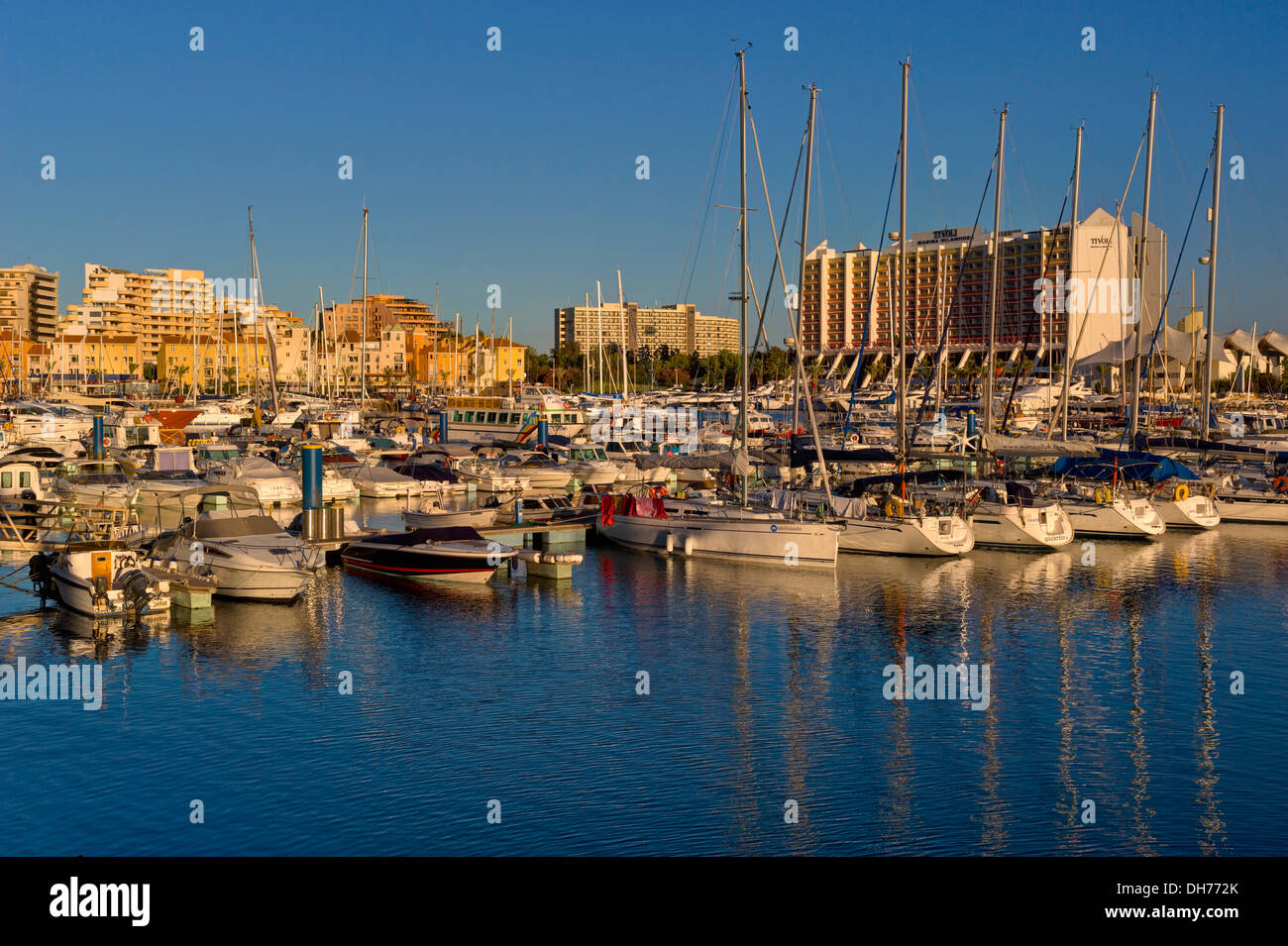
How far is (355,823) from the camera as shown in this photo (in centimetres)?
1661

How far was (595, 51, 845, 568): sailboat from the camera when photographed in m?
36.2

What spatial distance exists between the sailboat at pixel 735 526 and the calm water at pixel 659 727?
313 cm

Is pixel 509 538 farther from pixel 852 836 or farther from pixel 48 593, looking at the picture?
pixel 852 836

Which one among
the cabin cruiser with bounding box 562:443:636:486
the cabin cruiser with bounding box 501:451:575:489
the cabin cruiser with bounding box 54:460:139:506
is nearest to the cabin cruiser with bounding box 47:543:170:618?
the cabin cruiser with bounding box 54:460:139:506

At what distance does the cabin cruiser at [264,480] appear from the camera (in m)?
50.5

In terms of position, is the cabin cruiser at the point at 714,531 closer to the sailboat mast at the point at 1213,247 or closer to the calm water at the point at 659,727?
the calm water at the point at 659,727

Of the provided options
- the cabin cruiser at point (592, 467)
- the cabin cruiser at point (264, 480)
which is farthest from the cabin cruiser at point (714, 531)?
the cabin cruiser at point (264, 480)

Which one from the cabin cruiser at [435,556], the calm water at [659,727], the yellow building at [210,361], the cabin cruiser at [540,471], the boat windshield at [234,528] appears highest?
the yellow building at [210,361]

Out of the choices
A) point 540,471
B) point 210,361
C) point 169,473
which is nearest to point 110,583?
point 169,473

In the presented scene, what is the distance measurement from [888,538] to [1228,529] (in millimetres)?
16254

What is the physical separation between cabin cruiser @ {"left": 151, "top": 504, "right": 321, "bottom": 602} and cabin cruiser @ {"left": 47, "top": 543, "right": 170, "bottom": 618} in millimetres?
1086

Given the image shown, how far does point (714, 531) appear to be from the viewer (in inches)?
1481

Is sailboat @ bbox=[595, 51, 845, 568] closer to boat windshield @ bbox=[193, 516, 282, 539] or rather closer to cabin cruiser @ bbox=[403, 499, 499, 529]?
cabin cruiser @ bbox=[403, 499, 499, 529]
